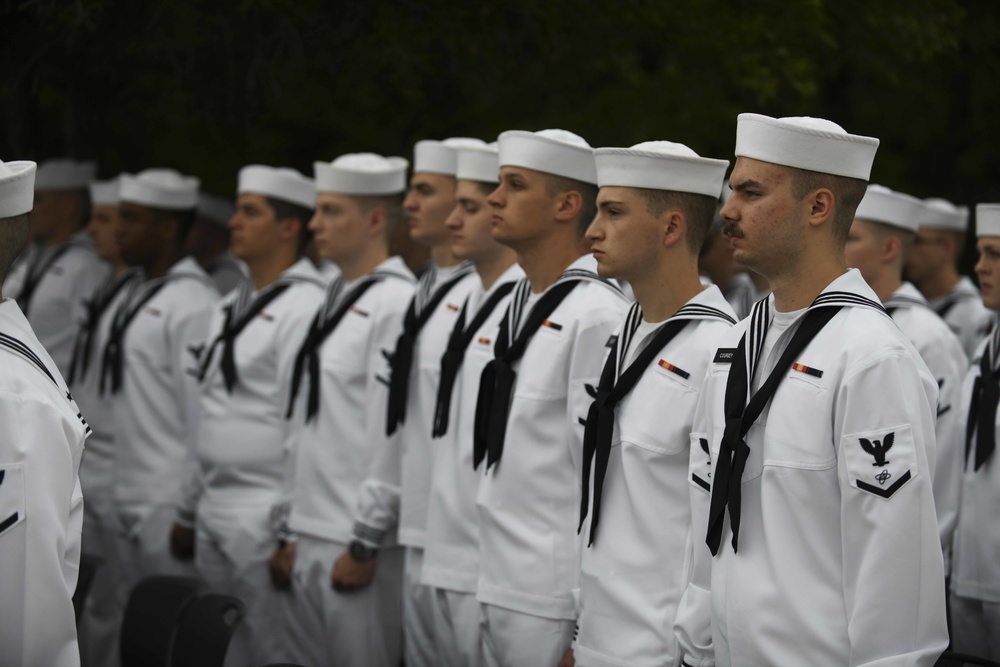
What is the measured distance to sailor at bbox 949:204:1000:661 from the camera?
5.79 meters

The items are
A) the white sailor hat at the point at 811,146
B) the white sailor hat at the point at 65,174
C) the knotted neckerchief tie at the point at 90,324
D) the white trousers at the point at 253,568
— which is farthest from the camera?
the white sailor hat at the point at 65,174

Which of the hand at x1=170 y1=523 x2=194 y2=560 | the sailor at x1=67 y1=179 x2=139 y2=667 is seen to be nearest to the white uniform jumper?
the hand at x1=170 y1=523 x2=194 y2=560

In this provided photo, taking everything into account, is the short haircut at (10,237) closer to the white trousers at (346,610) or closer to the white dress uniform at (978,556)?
the white trousers at (346,610)


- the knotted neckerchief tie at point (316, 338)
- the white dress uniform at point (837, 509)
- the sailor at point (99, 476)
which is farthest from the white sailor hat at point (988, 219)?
the sailor at point (99, 476)

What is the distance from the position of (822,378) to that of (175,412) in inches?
214

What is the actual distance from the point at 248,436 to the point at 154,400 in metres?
1.24

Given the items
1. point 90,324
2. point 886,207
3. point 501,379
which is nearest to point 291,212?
point 90,324

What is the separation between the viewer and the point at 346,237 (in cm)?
704

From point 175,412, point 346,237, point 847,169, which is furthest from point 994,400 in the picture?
point 175,412

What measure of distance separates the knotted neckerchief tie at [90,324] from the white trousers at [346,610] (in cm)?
262

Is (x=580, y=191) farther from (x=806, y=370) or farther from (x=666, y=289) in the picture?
(x=806, y=370)

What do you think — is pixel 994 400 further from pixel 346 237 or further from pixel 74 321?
pixel 74 321

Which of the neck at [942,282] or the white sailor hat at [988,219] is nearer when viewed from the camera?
the white sailor hat at [988,219]

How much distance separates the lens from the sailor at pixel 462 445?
542 centimetres
